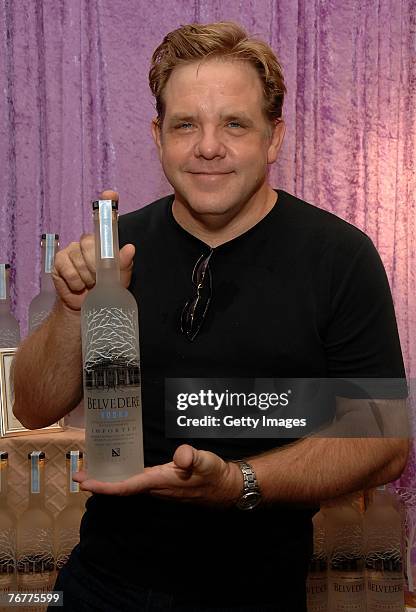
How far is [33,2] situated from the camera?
7.29 ft

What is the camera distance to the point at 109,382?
97 centimetres

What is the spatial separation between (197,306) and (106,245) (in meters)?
0.19

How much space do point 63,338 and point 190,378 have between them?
19cm

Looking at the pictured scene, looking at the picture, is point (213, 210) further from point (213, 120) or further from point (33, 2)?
point (33, 2)

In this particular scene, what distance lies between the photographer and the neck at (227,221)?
1155mm

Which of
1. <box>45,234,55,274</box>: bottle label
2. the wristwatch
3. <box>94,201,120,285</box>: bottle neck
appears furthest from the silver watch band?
<box>45,234,55,274</box>: bottle label

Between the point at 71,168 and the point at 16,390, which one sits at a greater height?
the point at 71,168

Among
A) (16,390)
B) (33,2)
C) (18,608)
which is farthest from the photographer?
(33,2)

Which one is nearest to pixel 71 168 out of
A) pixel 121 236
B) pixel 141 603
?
pixel 121 236

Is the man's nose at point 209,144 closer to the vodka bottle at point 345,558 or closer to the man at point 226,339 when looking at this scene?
the man at point 226,339

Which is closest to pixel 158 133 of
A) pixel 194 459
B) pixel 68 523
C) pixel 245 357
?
pixel 245 357

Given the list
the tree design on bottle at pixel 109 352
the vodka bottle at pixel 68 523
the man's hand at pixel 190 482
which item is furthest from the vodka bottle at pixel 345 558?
the tree design on bottle at pixel 109 352

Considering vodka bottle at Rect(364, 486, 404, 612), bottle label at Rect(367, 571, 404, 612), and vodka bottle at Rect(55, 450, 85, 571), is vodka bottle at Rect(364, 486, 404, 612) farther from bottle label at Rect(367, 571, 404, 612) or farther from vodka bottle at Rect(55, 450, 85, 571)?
vodka bottle at Rect(55, 450, 85, 571)

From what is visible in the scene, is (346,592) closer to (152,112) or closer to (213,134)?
(213,134)
